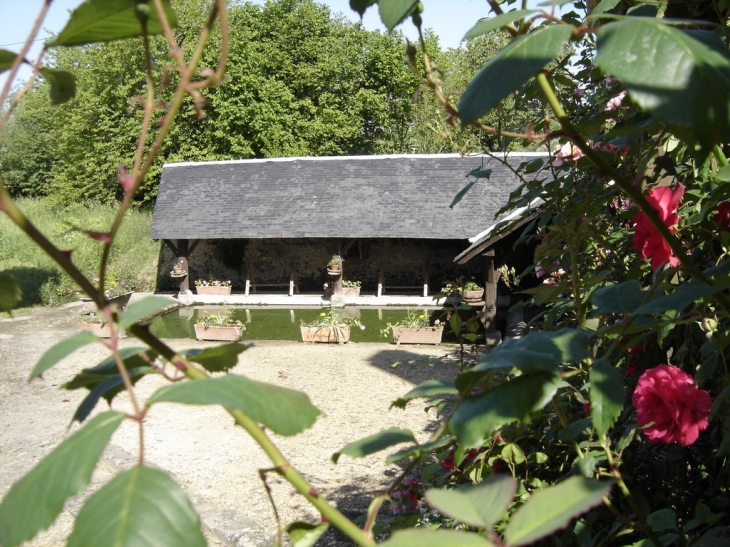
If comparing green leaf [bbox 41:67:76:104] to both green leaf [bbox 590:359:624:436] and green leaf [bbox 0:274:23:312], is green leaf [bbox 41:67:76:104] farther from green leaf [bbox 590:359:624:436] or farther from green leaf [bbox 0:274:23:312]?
green leaf [bbox 590:359:624:436]

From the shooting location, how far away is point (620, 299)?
2.01 ft

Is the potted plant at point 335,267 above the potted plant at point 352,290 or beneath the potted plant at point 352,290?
above

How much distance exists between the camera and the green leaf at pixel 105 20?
0.37 meters

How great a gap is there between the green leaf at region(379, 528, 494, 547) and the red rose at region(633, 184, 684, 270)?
54cm

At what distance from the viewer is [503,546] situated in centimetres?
24

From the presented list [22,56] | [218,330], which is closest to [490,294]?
[218,330]

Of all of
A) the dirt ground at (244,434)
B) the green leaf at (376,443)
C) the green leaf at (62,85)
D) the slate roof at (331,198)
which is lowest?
the dirt ground at (244,434)

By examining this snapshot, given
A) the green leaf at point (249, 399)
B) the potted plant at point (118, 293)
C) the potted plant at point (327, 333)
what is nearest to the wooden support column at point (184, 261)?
the potted plant at point (118, 293)

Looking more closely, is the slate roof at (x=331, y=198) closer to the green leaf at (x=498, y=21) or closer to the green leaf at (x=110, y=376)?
the green leaf at (x=498, y=21)

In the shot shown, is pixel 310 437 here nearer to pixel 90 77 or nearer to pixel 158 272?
pixel 158 272

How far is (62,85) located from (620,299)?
1.59 feet

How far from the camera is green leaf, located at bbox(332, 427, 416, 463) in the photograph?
1.36 feet

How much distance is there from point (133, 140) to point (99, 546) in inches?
982

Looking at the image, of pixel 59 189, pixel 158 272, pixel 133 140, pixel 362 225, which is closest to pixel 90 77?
pixel 133 140
